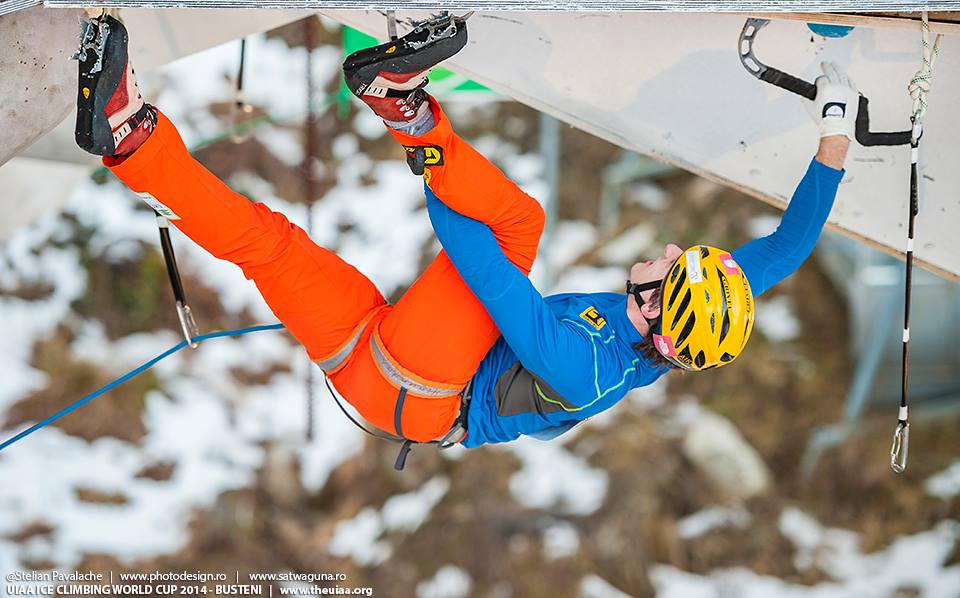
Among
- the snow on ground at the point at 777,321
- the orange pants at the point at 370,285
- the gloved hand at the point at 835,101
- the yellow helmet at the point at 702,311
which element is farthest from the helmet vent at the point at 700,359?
the snow on ground at the point at 777,321

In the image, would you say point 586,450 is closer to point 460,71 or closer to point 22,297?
point 22,297

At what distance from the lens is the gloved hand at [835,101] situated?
1.95 meters

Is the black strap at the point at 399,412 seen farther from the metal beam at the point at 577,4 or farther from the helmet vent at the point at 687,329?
the metal beam at the point at 577,4

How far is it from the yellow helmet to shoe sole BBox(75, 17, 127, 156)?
106 centimetres

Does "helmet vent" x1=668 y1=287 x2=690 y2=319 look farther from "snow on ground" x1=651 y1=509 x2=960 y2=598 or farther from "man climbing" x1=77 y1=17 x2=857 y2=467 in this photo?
"snow on ground" x1=651 y1=509 x2=960 y2=598

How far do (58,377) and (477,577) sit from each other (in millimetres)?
2598

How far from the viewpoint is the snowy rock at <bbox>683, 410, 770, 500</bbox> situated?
5.93 meters

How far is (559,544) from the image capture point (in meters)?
5.70

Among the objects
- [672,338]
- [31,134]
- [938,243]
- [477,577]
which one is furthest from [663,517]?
[31,134]

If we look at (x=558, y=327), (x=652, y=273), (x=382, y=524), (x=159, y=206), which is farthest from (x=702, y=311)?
(x=382, y=524)

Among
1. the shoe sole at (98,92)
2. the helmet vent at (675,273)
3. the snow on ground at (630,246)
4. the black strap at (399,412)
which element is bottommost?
the snow on ground at (630,246)

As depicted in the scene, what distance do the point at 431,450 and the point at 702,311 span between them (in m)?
4.06

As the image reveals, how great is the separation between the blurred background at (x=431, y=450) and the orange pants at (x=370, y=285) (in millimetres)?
2984

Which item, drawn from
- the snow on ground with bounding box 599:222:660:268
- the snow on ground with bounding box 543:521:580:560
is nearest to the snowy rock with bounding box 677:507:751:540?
the snow on ground with bounding box 543:521:580:560
